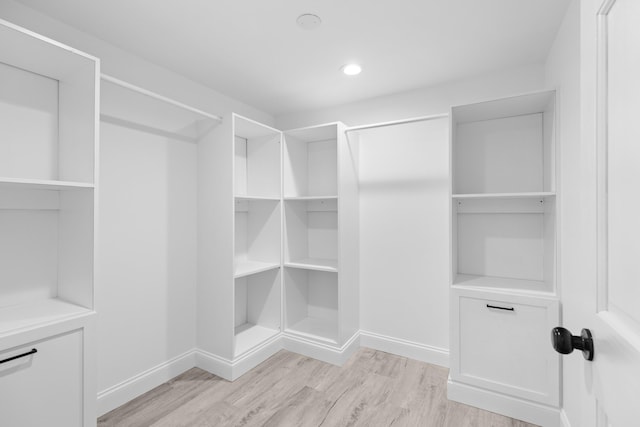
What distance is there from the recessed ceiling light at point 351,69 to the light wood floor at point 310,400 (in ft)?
7.75

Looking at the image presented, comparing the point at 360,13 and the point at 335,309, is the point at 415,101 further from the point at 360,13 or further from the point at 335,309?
the point at 335,309

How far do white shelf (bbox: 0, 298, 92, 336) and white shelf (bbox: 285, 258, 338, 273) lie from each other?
1.61 m

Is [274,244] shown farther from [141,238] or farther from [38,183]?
[38,183]

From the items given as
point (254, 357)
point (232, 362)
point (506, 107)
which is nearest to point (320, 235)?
point (254, 357)

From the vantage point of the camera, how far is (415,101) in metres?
2.73

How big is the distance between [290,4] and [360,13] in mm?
381

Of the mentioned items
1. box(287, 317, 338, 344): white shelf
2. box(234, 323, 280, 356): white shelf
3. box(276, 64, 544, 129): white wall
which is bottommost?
box(234, 323, 280, 356): white shelf

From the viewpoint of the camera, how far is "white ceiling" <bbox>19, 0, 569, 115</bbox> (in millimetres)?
1655

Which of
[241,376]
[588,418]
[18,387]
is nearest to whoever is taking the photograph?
[588,418]

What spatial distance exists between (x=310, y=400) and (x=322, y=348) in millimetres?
567

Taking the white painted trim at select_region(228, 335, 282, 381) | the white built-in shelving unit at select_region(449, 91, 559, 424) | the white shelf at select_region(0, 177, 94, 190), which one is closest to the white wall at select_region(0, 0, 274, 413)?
the white painted trim at select_region(228, 335, 282, 381)

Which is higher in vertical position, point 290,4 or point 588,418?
point 290,4

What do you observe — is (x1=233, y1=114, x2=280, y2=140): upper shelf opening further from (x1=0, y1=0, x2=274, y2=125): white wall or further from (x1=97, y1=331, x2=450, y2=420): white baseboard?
(x1=97, y1=331, x2=450, y2=420): white baseboard

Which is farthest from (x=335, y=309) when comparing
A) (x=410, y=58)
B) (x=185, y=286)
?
(x=410, y=58)
